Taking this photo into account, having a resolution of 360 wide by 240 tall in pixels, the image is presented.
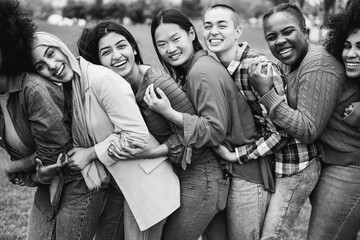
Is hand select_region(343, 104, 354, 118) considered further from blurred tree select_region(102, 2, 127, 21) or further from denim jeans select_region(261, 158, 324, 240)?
blurred tree select_region(102, 2, 127, 21)

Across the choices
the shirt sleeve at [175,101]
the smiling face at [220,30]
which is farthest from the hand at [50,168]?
the smiling face at [220,30]

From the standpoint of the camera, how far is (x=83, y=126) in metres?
3.22

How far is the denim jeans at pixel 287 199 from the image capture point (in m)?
3.39

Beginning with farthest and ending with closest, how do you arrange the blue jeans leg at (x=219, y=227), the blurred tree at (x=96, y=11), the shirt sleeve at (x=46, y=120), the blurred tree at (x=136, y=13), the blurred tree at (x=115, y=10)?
the blurred tree at (x=136, y=13) < the blurred tree at (x=115, y=10) < the blurred tree at (x=96, y=11) < the blue jeans leg at (x=219, y=227) < the shirt sleeve at (x=46, y=120)

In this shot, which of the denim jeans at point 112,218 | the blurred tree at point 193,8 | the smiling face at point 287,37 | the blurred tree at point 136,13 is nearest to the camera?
the smiling face at point 287,37

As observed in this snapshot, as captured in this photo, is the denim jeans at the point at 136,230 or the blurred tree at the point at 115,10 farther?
the blurred tree at the point at 115,10

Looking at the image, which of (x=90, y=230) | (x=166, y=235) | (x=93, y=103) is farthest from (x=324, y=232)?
(x=93, y=103)

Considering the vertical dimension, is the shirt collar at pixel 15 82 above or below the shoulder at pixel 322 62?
below

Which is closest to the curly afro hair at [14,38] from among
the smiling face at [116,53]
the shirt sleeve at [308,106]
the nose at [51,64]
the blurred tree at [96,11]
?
the nose at [51,64]

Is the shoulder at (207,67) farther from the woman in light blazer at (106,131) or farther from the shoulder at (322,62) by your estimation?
the shoulder at (322,62)

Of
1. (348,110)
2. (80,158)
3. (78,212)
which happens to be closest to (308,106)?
(348,110)

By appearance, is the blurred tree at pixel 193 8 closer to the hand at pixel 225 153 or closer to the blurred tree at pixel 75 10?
the blurred tree at pixel 75 10

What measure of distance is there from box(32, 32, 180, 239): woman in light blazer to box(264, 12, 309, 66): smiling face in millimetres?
1137

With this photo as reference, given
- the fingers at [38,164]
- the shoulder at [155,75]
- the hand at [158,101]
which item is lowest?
the fingers at [38,164]
